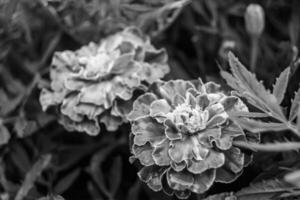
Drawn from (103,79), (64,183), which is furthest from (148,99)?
(64,183)

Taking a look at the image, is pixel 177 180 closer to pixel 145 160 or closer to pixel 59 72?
pixel 145 160

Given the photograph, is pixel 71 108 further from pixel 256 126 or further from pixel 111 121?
pixel 256 126

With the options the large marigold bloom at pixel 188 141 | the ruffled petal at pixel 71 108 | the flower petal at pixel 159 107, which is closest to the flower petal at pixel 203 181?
the large marigold bloom at pixel 188 141

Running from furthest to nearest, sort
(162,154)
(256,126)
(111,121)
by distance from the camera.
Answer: (111,121) < (162,154) < (256,126)

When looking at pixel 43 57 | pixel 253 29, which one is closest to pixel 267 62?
pixel 253 29

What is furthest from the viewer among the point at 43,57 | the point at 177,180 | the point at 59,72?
the point at 43,57

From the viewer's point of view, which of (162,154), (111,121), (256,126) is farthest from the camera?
(111,121)

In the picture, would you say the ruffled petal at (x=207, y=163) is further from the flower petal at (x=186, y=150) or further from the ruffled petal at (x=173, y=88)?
the ruffled petal at (x=173, y=88)
